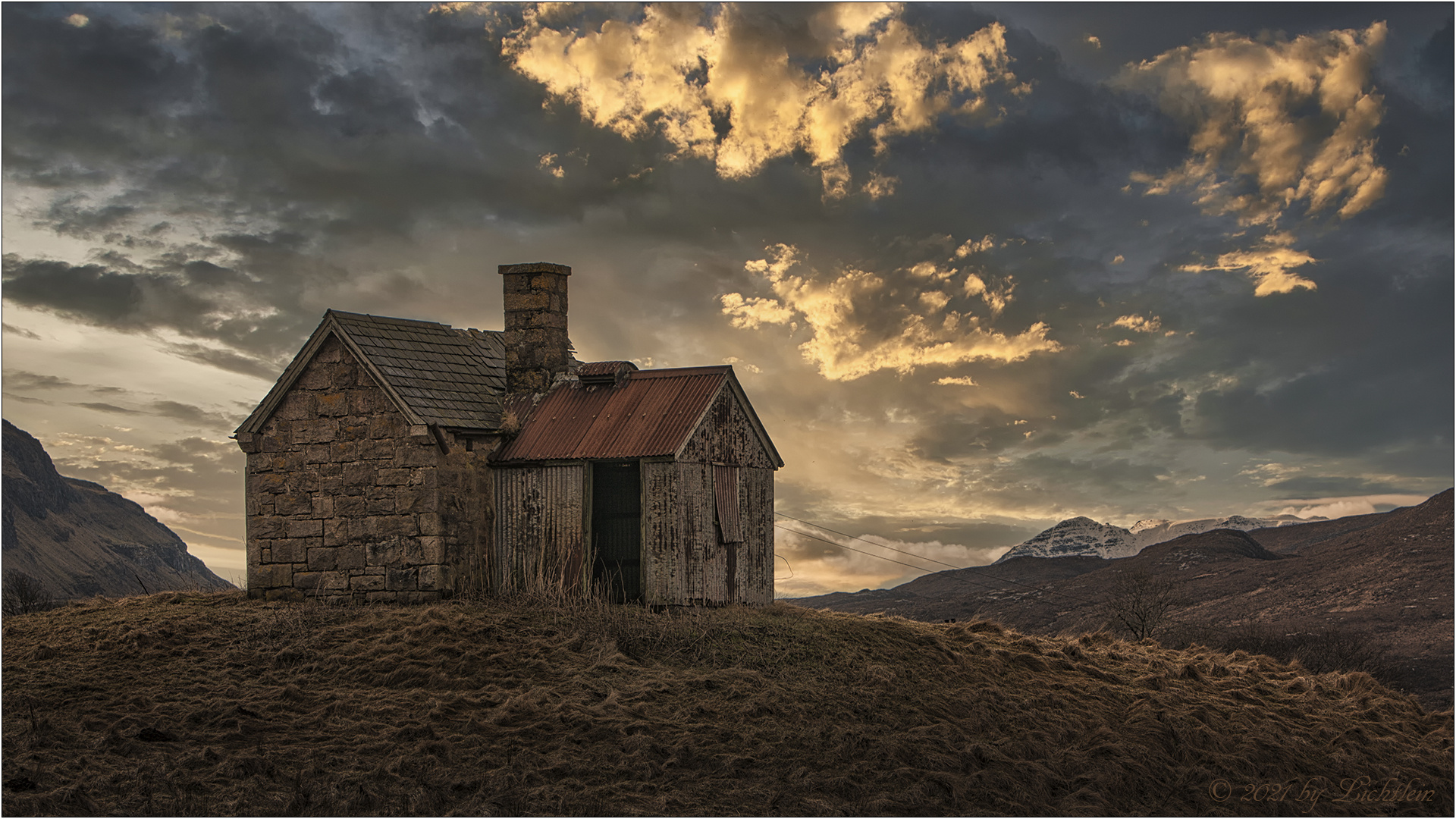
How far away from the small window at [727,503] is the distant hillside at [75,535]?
78022 millimetres

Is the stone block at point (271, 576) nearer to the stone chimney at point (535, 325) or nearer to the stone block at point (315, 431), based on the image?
the stone block at point (315, 431)

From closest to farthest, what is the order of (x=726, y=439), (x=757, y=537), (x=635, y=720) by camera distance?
1. (x=635, y=720)
2. (x=726, y=439)
3. (x=757, y=537)

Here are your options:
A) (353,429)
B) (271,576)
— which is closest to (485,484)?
(353,429)

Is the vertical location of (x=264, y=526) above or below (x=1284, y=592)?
above

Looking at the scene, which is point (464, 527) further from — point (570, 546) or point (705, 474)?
point (705, 474)

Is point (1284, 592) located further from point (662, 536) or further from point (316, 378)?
point (316, 378)

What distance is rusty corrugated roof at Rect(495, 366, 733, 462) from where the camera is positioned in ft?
66.4

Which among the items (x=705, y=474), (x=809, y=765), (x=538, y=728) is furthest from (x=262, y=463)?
(x=809, y=765)

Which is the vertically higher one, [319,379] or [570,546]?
[319,379]

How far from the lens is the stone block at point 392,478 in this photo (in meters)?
20.2

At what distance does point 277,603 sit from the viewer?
2030cm

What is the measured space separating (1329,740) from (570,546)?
13.0 m

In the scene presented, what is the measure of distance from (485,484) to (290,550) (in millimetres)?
3842

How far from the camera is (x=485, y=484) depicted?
21094 millimetres
